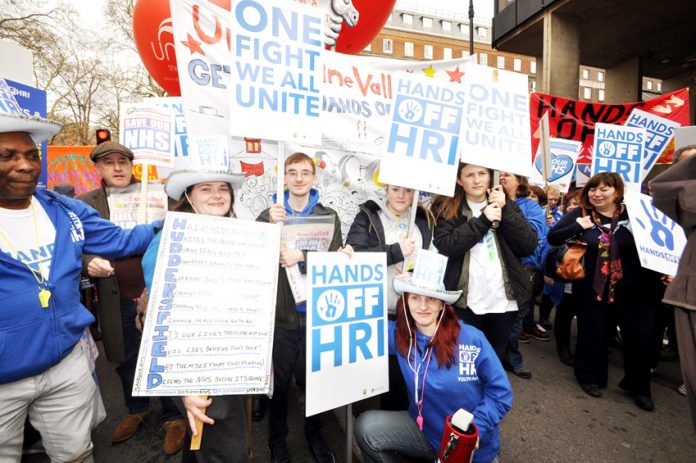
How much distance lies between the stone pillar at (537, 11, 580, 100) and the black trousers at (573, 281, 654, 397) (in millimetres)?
8687

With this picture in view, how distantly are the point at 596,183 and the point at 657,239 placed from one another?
0.67 metres

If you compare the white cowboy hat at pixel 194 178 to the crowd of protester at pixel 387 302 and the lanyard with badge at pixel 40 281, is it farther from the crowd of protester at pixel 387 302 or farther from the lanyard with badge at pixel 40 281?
the lanyard with badge at pixel 40 281

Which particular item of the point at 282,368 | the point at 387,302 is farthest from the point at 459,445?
the point at 282,368

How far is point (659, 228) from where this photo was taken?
2.96 metres

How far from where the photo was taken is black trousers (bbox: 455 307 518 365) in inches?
106

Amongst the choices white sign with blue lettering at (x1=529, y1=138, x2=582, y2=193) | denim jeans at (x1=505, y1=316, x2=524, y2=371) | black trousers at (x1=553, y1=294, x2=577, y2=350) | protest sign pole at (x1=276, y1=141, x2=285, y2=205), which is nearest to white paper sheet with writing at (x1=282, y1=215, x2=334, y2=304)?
protest sign pole at (x1=276, y1=141, x2=285, y2=205)

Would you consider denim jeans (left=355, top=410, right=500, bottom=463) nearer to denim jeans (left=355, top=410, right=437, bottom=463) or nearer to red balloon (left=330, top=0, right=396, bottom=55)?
denim jeans (left=355, top=410, right=437, bottom=463)

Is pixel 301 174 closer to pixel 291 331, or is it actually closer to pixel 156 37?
pixel 291 331

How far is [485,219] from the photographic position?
2498 mm

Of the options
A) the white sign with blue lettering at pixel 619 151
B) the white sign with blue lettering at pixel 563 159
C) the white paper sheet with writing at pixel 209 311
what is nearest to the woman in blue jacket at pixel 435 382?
the white paper sheet with writing at pixel 209 311

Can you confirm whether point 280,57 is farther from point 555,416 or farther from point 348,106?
point 555,416

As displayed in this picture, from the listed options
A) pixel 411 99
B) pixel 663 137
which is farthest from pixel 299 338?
pixel 663 137

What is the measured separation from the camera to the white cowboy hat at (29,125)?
1.56m

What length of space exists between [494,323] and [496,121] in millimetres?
1525
